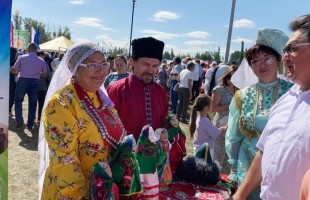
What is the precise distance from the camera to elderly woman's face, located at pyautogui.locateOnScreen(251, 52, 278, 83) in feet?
7.55

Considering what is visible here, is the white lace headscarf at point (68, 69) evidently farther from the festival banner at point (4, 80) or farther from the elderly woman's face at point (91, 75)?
the festival banner at point (4, 80)

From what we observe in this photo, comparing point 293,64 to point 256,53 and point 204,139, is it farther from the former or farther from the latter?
point 204,139

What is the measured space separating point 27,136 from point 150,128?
5516 mm

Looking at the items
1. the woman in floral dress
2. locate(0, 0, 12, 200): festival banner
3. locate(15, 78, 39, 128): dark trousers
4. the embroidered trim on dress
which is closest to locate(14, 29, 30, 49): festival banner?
locate(15, 78, 39, 128): dark trousers

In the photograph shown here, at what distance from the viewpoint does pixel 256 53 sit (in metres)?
2.34

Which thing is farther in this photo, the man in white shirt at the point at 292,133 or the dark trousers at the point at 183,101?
the dark trousers at the point at 183,101

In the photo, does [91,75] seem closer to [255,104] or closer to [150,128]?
[150,128]

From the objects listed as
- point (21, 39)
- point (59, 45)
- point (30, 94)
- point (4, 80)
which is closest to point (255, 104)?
point (4, 80)

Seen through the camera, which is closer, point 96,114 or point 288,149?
point 288,149

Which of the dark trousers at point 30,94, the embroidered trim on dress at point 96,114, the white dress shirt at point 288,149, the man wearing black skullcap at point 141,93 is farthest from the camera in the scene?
the dark trousers at point 30,94

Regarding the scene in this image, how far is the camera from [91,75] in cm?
207

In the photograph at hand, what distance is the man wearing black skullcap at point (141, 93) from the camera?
2576 millimetres

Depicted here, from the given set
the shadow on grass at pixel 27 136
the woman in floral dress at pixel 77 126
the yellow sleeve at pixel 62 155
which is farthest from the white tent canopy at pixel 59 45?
the yellow sleeve at pixel 62 155

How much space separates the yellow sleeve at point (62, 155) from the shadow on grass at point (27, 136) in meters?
4.53
